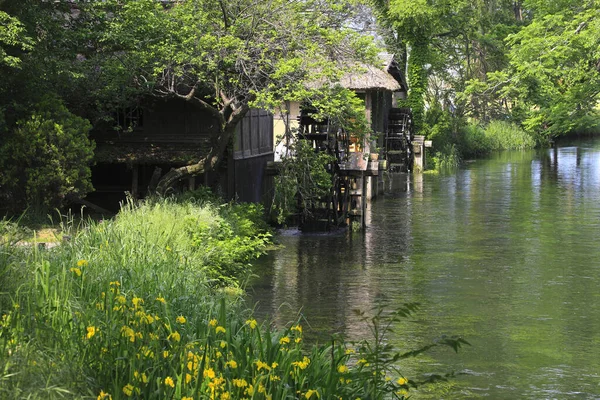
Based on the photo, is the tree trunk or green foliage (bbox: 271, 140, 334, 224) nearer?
the tree trunk

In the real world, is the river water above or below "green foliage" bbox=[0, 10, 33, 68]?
below

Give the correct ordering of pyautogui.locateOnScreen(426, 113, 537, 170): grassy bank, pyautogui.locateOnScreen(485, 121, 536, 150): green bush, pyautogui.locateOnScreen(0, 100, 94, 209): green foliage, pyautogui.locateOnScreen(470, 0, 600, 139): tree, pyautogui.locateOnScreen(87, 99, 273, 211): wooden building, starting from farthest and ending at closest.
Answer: pyautogui.locateOnScreen(485, 121, 536, 150): green bush → pyautogui.locateOnScreen(426, 113, 537, 170): grassy bank → pyautogui.locateOnScreen(470, 0, 600, 139): tree → pyautogui.locateOnScreen(87, 99, 273, 211): wooden building → pyautogui.locateOnScreen(0, 100, 94, 209): green foliage

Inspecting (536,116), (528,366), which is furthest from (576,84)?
(528,366)

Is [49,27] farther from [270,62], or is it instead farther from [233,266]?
[233,266]

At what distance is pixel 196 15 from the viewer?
1638 centimetres

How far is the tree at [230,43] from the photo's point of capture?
16.2m

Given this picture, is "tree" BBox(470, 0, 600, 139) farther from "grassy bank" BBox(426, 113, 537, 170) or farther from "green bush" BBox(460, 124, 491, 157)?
"green bush" BBox(460, 124, 491, 157)

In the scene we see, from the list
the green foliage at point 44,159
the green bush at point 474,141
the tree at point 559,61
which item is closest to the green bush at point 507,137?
the green bush at point 474,141

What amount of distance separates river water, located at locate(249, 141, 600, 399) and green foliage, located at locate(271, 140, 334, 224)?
32.8 inches

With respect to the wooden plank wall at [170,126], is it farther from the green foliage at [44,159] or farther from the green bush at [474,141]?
the green bush at [474,141]

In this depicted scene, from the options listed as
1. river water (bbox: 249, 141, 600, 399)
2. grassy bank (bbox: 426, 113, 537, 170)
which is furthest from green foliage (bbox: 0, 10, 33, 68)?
grassy bank (bbox: 426, 113, 537, 170)

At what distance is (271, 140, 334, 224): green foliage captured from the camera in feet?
66.7

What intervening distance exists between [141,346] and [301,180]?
14411mm

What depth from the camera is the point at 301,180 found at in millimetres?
20688
